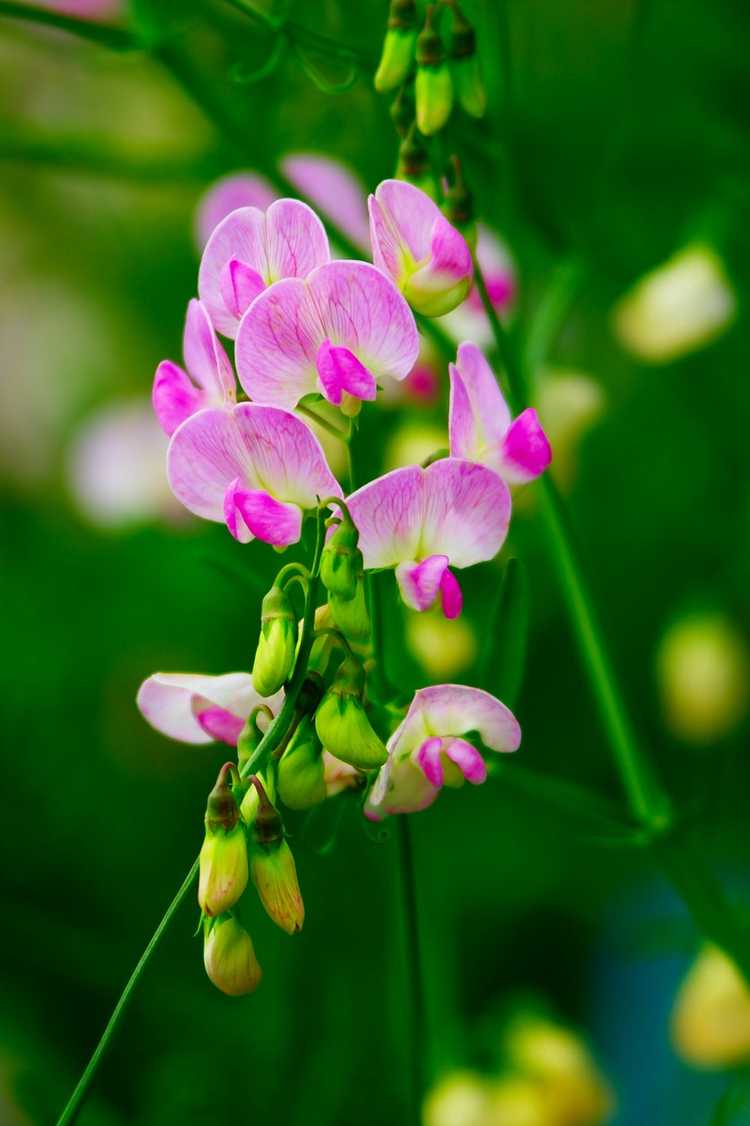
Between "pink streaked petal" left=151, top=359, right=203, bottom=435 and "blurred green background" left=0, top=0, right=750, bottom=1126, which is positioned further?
"blurred green background" left=0, top=0, right=750, bottom=1126

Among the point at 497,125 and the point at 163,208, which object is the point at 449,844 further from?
the point at 163,208

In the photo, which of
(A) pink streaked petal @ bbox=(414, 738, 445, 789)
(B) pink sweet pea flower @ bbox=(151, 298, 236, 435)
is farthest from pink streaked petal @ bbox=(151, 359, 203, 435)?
(A) pink streaked petal @ bbox=(414, 738, 445, 789)

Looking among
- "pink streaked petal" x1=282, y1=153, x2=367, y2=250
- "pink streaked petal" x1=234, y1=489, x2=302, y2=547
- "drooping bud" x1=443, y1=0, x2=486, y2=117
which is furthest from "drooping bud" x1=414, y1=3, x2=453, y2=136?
"pink streaked petal" x1=282, y1=153, x2=367, y2=250

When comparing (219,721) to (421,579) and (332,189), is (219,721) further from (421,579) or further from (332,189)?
(332,189)

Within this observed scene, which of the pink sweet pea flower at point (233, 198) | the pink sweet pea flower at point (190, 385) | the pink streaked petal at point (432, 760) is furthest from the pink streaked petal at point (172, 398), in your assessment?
the pink sweet pea flower at point (233, 198)

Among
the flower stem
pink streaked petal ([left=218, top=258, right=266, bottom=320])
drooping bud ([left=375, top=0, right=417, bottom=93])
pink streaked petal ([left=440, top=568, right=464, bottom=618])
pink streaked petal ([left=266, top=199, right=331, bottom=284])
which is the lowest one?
the flower stem

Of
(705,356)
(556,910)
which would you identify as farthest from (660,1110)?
(705,356)

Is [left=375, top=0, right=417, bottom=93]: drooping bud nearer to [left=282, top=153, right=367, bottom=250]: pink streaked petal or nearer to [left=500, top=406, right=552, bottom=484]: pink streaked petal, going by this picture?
[left=500, top=406, right=552, bottom=484]: pink streaked petal

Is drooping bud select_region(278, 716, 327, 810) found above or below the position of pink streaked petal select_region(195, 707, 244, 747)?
below

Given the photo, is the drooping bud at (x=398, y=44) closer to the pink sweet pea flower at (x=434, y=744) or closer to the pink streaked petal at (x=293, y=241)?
the pink streaked petal at (x=293, y=241)
